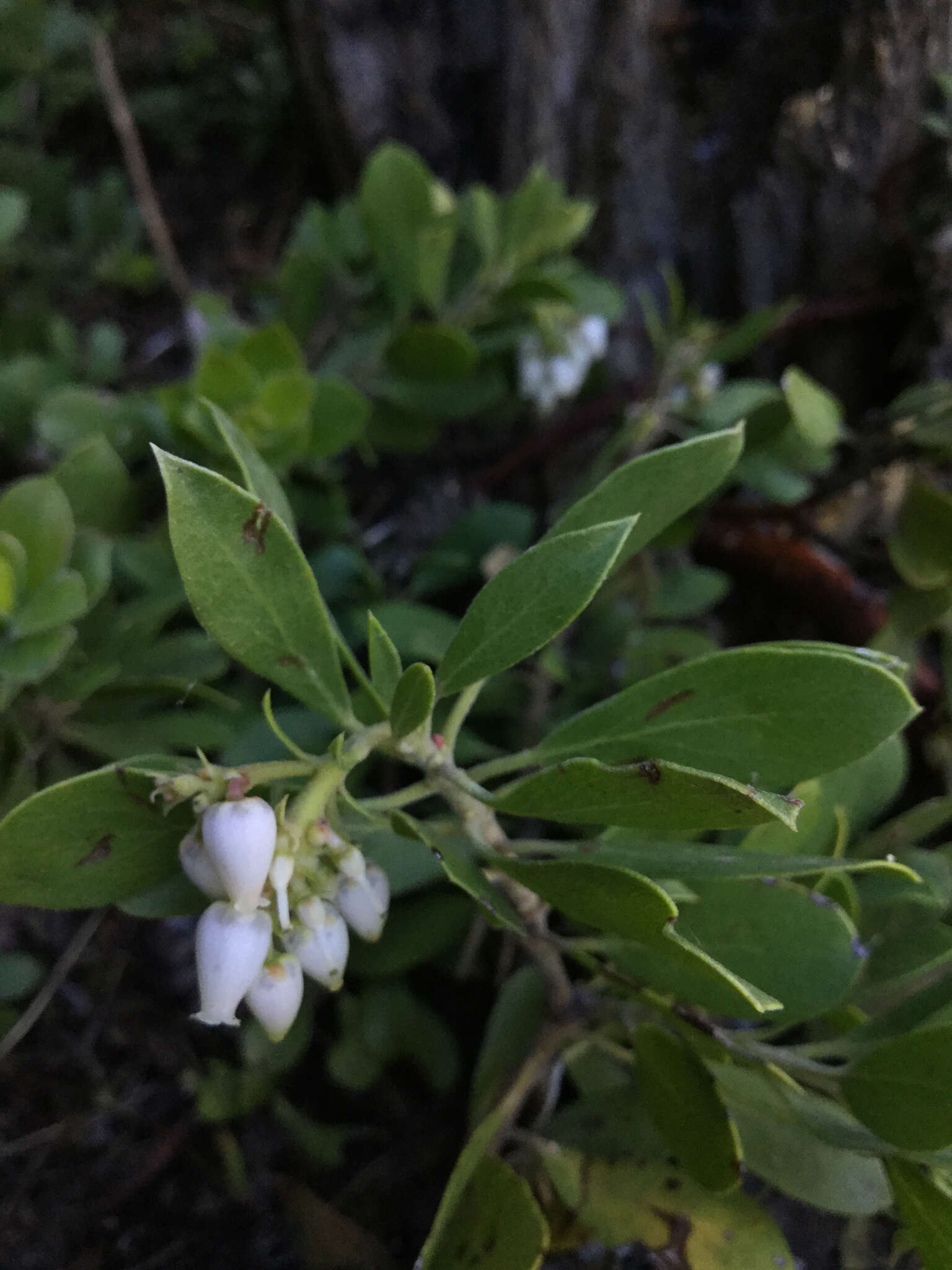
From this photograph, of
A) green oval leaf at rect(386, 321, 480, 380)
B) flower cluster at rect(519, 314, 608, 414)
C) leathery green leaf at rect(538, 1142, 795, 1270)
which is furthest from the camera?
flower cluster at rect(519, 314, 608, 414)

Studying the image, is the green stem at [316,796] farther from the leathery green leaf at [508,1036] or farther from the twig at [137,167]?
the twig at [137,167]

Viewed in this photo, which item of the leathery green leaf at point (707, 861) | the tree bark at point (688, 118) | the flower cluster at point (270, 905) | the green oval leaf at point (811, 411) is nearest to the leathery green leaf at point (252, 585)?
the flower cluster at point (270, 905)

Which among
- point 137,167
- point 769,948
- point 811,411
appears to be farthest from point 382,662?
point 137,167

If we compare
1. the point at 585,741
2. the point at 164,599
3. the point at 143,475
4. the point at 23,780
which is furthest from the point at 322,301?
the point at 585,741

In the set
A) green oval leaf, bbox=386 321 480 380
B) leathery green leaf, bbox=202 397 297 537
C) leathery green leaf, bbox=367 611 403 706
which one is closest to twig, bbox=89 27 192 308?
green oval leaf, bbox=386 321 480 380

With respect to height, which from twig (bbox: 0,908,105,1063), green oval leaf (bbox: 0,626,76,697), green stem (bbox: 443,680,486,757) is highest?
green oval leaf (bbox: 0,626,76,697)

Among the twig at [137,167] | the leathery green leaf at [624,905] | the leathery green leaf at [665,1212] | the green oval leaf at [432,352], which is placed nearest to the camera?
the leathery green leaf at [624,905]

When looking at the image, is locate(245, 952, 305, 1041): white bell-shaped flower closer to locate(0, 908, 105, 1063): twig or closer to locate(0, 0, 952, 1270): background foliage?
locate(0, 0, 952, 1270): background foliage
